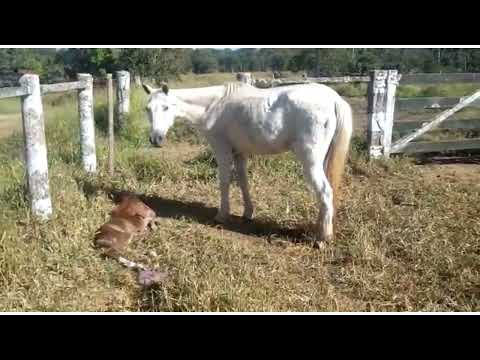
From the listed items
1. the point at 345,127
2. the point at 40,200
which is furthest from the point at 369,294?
the point at 40,200

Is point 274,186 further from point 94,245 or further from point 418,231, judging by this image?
point 94,245

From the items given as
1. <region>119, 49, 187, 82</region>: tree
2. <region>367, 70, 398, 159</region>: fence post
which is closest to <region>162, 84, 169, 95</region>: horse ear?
<region>367, 70, 398, 159</region>: fence post

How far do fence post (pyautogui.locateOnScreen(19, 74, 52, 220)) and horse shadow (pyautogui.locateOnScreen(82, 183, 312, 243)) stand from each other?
1.11 meters

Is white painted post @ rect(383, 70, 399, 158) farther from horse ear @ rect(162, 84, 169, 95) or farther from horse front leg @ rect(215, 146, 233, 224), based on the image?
horse ear @ rect(162, 84, 169, 95)

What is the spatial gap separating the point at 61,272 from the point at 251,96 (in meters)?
2.90

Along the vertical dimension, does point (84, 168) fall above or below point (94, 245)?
above

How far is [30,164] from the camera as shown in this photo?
5023 millimetres

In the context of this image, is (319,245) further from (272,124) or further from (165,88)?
(165,88)

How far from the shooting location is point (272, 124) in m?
5.08

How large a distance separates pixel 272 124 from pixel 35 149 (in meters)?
2.76

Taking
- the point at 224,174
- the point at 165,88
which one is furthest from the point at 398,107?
the point at 165,88

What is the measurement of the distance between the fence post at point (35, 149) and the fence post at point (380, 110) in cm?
584

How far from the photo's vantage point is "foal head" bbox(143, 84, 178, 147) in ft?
17.2

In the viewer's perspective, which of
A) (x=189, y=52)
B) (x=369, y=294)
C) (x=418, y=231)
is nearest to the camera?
(x=369, y=294)
